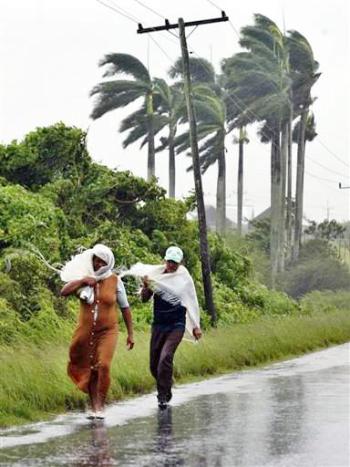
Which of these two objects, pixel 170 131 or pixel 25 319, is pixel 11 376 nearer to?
pixel 25 319

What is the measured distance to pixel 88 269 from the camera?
12.7m

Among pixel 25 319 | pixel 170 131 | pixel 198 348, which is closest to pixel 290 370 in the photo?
pixel 198 348

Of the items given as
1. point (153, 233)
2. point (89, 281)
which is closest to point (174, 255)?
point (89, 281)

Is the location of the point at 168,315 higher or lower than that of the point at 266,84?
lower

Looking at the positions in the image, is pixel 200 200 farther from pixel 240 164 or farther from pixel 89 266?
pixel 240 164

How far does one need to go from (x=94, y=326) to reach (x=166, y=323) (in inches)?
73.4

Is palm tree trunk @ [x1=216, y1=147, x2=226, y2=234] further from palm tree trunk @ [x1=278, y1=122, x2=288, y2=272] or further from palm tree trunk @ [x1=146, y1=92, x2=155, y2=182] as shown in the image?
palm tree trunk @ [x1=146, y1=92, x2=155, y2=182]

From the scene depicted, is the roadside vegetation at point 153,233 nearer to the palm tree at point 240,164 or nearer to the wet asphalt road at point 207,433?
the wet asphalt road at point 207,433

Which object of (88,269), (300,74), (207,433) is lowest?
(207,433)

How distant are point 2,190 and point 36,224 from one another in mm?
1571

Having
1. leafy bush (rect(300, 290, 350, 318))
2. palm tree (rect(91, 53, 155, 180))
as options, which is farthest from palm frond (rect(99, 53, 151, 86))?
leafy bush (rect(300, 290, 350, 318))

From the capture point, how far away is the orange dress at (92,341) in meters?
12.6

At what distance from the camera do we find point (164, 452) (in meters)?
9.98

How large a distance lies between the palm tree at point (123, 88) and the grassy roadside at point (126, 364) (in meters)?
36.7
